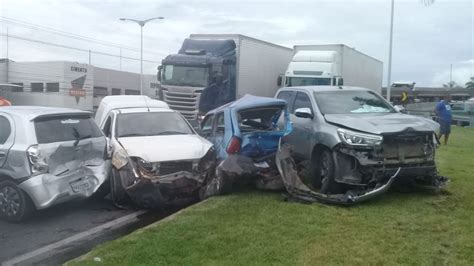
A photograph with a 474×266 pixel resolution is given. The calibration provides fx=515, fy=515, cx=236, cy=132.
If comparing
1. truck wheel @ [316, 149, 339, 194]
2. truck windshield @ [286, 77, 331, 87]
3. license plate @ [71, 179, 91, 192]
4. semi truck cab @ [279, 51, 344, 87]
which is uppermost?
semi truck cab @ [279, 51, 344, 87]

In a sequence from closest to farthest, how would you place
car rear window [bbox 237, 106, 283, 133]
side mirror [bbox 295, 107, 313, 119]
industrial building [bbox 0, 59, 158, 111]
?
side mirror [bbox 295, 107, 313, 119] < car rear window [bbox 237, 106, 283, 133] < industrial building [bbox 0, 59, 158, 111]

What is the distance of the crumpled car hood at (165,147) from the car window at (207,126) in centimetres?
105

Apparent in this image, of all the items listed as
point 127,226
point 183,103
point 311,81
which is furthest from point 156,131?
point 311,81

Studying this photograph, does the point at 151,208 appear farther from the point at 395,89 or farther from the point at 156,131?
the point at 395,89

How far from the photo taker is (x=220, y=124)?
950 centimetres

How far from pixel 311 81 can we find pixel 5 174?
1246cm

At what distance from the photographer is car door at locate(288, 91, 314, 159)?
28.6 ft

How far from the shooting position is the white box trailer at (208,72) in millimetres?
17656

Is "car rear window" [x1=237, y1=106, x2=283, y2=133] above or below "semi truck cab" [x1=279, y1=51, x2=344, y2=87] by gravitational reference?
below

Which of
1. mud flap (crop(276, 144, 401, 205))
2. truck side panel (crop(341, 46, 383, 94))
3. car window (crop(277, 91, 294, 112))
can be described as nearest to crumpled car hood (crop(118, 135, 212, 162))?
mud flap (crop(276, 144, 401, 205))

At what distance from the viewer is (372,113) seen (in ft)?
28.1

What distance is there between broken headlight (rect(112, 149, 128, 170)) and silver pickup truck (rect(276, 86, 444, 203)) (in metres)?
2.95

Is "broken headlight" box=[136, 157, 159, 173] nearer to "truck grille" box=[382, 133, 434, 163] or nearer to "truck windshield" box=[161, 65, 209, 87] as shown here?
"truck grille" box=[382, 133, 434, 163]

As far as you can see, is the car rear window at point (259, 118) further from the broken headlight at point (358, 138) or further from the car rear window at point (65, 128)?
the car rear window at point (65, 128)
